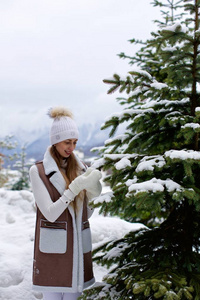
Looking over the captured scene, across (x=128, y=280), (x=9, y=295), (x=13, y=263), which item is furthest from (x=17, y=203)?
(x=128, y=280)

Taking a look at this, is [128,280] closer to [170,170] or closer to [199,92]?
[170,170]

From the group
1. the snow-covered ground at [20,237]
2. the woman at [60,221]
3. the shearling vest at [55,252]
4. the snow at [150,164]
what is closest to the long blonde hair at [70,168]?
the woman at [60,221]

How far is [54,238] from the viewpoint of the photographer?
2.42 m

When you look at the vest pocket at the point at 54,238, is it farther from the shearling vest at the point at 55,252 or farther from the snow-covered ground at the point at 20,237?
the snow-covered ground at the point at 20,237

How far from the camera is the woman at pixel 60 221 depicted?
237 centimetres

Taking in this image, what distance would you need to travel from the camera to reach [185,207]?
8.60 ft

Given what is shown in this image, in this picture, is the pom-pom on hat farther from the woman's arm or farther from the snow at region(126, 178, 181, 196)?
the snow at region(126, 178, 181, 196)

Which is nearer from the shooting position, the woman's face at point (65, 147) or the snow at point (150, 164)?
the snow at point (150, 164)

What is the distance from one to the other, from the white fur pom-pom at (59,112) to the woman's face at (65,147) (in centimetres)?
22

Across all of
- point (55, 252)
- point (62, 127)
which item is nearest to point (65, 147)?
point (62, 127)

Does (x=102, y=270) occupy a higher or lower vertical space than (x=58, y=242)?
lower

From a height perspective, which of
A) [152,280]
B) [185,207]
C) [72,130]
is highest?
[72,130]

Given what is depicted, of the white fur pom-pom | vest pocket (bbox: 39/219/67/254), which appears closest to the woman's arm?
vest pocket (bbox: 39/219/67/254)

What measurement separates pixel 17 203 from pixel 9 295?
3511mm
